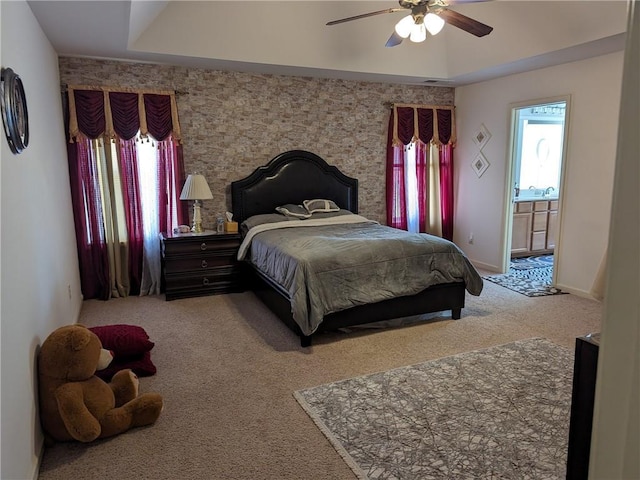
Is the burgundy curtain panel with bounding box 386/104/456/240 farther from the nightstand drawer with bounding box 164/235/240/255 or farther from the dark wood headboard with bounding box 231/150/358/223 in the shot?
the nightstand drawer with bounding box 164/235/240/255

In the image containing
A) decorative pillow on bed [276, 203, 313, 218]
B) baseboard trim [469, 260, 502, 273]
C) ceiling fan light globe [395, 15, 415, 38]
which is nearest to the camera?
ceiling fan light globe [395, 15, 415, 38]

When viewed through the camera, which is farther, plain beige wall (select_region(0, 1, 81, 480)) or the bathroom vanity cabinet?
the bathroom vanity cabinet

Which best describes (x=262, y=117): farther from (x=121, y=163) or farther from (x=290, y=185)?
(x=121, y=163)

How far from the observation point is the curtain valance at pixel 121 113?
14.7 ft

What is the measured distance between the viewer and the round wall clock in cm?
206

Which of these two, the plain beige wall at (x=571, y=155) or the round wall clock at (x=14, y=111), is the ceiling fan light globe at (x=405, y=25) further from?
the round wall clock at (x=14, y=111)

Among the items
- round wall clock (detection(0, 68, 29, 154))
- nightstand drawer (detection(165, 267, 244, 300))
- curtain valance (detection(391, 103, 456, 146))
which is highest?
curtain valance (detection(391, 103, 456, 146))

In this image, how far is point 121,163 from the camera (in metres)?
4.72

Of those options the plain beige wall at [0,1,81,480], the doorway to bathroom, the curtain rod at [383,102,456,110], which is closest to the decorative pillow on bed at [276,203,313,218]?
the curtain rod at [383,102,456,110]

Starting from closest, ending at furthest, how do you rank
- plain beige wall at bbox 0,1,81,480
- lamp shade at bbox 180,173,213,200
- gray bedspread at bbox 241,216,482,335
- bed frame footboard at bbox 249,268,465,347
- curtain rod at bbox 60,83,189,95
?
plain beige wall at bbox 0,1,81,480, gray bedspread at bbox 241,216,482,335, bed frame footboard at bbox 249,268,465,347, curtain rod at bbox 60,83,189,95, lamp shade at bbox 180,173,213,200

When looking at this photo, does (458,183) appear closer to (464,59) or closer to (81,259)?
(464,59)

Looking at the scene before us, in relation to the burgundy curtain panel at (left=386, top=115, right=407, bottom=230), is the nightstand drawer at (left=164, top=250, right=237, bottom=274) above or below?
below

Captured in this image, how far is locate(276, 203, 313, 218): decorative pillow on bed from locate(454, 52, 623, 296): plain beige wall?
8.02 feet

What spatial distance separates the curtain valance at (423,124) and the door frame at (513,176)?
941mm
